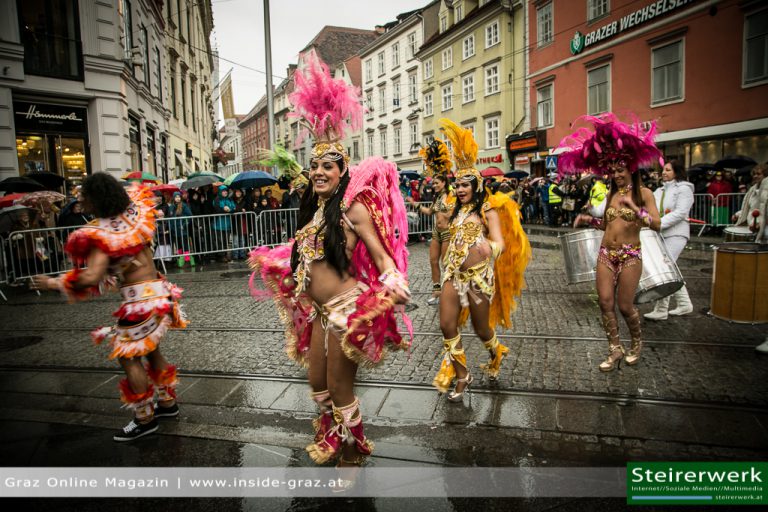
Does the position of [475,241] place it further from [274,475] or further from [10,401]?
[10,401]

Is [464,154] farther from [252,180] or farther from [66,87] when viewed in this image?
[66,87]

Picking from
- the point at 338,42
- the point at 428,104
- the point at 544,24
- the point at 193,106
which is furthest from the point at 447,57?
the point at 338,42

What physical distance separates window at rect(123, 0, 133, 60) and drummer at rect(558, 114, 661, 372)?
15107 mm

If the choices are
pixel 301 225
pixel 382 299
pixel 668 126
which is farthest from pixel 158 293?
pixel 668 126

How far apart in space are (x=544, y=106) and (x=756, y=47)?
11005mm

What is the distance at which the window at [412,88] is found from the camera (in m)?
41.3

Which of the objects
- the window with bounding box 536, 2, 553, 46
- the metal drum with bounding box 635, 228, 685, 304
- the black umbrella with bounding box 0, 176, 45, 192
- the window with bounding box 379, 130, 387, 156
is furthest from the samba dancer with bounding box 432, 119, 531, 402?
the window with bounding box 379, 130, 387, 156

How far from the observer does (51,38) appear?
13406mm

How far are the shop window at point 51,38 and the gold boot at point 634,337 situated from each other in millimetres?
15179

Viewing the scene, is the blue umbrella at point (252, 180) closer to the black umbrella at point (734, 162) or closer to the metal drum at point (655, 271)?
the metal drum at point (655, 271)

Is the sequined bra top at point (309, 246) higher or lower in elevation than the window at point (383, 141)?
lower

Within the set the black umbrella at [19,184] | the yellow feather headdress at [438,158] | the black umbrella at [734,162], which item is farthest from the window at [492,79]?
the black umbrella at [19,184]

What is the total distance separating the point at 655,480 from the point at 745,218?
5.40m

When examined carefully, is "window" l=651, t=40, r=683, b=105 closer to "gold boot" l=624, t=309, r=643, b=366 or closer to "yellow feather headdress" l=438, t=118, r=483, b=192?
"gold boot" l=624, t=309, r=643, b=366
